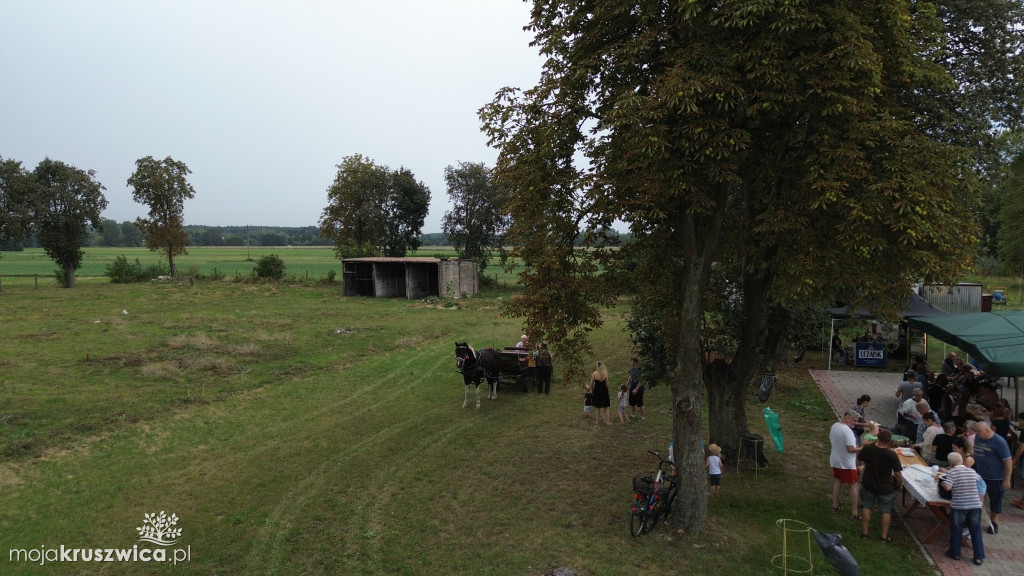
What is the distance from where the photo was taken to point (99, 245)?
171 metres

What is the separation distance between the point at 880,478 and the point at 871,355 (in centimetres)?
1357

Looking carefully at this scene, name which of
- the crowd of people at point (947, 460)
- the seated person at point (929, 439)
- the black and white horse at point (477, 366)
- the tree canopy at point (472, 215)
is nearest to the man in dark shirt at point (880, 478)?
the crowd of people at point (947, 460)

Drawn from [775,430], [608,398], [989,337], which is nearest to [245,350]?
[608,398]

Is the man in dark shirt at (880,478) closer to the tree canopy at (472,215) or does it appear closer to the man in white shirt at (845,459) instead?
the man in white shirt at (845,459)

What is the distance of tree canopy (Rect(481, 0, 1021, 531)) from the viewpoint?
6.56m

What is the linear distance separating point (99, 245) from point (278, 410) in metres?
199

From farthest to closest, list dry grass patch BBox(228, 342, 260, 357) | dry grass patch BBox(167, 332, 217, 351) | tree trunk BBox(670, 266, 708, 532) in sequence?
dry grass patch BBox(167, 332, 217, 351)
dry grass patch BBox(228, 342, 260, 357)
tree trunk BBox(670, 266, 708, 532)

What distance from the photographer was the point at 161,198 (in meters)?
51.6

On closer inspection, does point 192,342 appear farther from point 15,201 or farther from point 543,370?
point 15,201

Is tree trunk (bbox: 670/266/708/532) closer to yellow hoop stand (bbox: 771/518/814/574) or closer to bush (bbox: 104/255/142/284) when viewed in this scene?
yellow hoop stand (bbox: 771/518/814/574)

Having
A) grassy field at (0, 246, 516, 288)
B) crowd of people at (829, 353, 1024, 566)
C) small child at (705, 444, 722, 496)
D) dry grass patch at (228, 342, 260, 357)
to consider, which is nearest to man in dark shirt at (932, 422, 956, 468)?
crowd of people at (829, 353, 1024, 566)

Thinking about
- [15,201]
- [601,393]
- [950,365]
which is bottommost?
[601,393]

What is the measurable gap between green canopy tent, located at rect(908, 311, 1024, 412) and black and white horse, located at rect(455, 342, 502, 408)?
1010 centimetres

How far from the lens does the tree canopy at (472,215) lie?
50.1 meters
